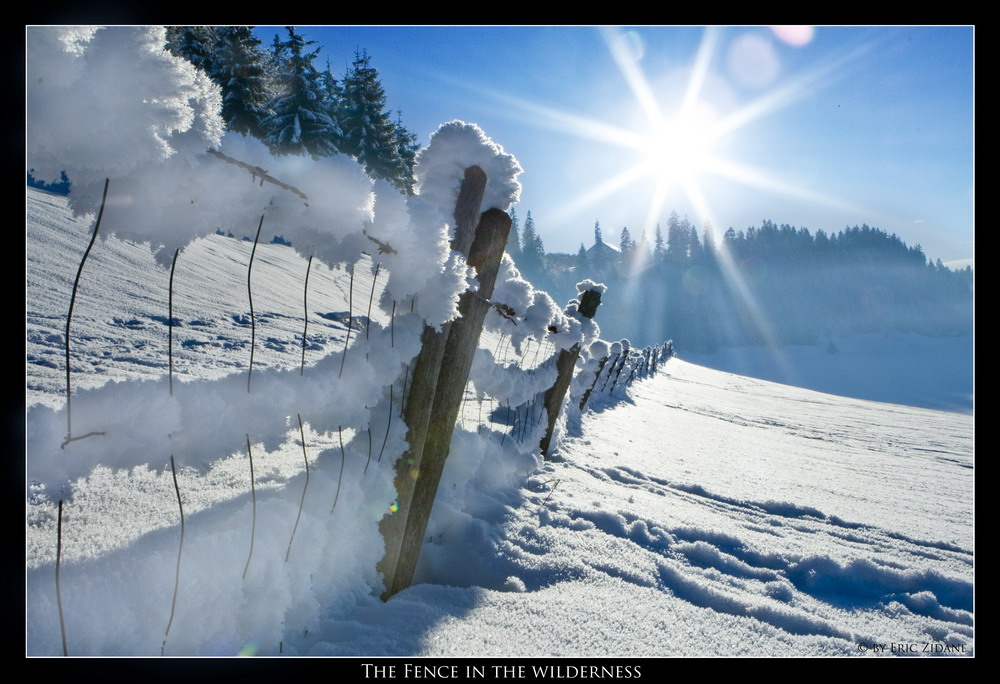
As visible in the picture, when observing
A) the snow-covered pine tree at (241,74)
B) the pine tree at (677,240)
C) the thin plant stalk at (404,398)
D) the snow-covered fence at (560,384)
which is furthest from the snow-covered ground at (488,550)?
the pine tree at (677,240)

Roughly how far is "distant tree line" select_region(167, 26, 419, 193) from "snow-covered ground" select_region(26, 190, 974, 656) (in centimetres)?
1584

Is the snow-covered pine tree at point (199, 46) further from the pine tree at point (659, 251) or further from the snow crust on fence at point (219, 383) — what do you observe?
the pine tree at point (659, 251)

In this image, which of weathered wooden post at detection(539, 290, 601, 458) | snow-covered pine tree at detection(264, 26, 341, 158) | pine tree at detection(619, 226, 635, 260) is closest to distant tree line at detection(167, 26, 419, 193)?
snow-covered pine tree at detection(264, 26, 341, 158)

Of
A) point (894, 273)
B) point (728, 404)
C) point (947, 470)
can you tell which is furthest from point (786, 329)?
point (947, 470)

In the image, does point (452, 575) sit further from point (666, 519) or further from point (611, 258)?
point (611, 258)

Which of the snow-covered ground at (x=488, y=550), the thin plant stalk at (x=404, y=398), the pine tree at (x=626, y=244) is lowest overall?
the snow-covered ground at (x=488, y=550)

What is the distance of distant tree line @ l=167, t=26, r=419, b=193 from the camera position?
21.2m

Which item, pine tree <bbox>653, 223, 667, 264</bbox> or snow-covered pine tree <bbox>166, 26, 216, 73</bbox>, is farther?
pine tree <bbox>653, 223, 667, 264</bbox>

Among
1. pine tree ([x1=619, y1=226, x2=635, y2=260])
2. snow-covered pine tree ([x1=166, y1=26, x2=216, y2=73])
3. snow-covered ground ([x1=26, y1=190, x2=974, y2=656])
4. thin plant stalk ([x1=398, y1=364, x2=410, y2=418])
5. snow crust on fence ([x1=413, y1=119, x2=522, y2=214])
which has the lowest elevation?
snow-covered ground ([x1=26, y1=190, x2=974, y2=656])

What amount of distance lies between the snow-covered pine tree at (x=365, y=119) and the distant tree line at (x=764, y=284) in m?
33.5

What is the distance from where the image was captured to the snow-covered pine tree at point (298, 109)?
23641mm

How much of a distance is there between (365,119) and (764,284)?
212ft

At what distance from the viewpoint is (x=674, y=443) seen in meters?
6.24

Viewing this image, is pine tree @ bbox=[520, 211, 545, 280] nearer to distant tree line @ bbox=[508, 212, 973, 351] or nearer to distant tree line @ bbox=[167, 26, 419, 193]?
distant tree line @ bbox=[508, 212, 973, 351]
